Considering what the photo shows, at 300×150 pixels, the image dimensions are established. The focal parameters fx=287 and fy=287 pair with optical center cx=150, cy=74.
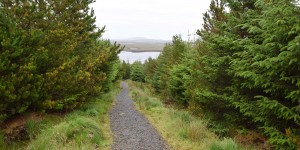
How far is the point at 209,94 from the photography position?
437 inches

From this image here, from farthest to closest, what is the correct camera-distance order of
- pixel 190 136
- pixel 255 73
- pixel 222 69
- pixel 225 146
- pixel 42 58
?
1. pixel 222 69
2. pixel 42 58
3. pixel 190 136
4. pixel 255 73
5. pixel 225 146

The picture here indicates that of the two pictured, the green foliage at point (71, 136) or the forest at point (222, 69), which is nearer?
the forest at point (222, 69)

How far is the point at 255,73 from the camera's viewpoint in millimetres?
8547

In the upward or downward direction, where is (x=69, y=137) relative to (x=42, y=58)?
downward

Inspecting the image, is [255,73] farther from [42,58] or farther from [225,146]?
[42,58]

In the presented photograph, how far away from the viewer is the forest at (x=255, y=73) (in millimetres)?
7430

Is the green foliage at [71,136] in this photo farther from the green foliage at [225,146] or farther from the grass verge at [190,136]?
the green foliage at [225,146]

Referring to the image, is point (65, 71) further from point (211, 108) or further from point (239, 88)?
point (239, 88)

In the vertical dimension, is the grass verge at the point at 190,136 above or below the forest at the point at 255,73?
→ below

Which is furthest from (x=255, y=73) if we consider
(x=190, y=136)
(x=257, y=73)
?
(x=190, y=136)

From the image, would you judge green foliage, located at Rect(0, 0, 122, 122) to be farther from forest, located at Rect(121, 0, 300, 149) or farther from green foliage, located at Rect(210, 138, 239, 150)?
green foliage, located at Rect(210, 138, 239, 150)

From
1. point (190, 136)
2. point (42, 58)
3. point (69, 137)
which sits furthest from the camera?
point (42, 58)

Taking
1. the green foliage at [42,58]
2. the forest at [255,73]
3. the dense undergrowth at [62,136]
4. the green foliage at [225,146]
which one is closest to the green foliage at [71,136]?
the dense undergrowth at [62,136]

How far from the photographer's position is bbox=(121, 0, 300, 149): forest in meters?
7.43
